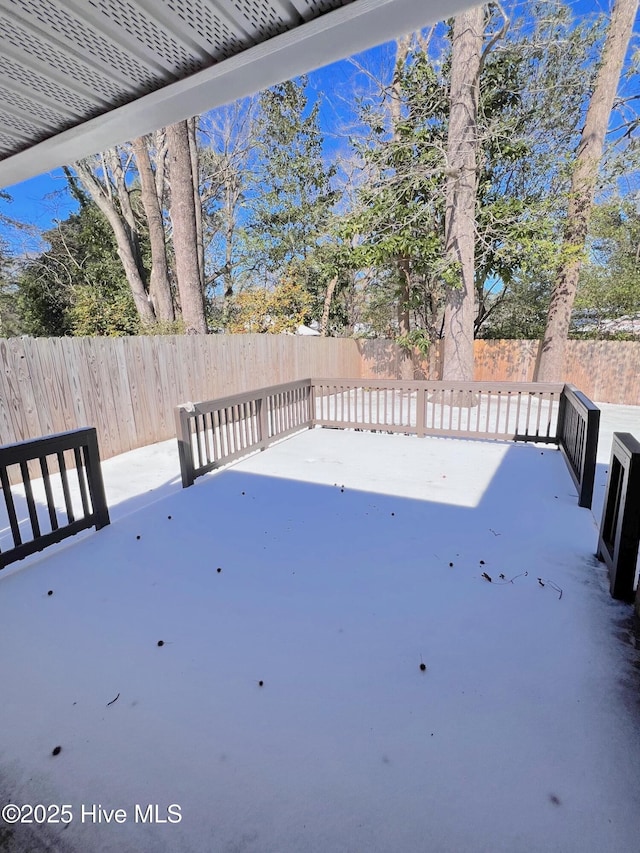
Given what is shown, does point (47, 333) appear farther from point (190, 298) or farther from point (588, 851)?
point (588, 851)

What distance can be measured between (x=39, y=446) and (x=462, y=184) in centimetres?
820

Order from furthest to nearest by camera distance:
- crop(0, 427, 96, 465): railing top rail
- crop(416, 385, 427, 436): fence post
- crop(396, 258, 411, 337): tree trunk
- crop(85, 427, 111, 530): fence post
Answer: crop(396, 258, 411, 337): tree trunk → crop(416, 385, 427, 436): fence post → crop(85, 427, 111, 530): fence post → crop(0, 427, 96, 465): railing top rail

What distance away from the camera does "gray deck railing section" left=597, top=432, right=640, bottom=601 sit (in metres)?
2.07

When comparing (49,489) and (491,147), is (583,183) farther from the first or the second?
(49,489)

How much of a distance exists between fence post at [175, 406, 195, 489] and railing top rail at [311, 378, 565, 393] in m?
2.76

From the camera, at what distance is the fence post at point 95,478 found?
312cm

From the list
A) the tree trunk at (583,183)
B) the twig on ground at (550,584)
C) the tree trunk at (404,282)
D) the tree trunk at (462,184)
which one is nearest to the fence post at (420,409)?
the tree trunk at (462,184)

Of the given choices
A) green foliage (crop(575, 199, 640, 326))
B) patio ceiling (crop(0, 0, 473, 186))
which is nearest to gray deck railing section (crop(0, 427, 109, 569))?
patio ceiling (crop(0, 0, 473, 186))

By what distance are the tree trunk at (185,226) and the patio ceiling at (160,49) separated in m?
5.42

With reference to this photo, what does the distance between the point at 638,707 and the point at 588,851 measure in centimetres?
67

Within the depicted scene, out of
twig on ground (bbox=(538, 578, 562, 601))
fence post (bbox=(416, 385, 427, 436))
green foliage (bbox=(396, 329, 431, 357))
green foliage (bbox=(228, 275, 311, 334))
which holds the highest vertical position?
green foliage (bbox=(228, 275, 311, 334))

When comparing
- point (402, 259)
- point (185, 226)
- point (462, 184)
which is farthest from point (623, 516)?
point (402, 259)

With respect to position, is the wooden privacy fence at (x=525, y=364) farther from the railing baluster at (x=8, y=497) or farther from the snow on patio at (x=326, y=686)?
the railing baluster at (x=8, y=497)

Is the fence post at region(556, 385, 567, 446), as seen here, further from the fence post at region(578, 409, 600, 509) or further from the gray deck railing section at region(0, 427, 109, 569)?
the gray deck railing section at region(0, 427, 109, 569)
